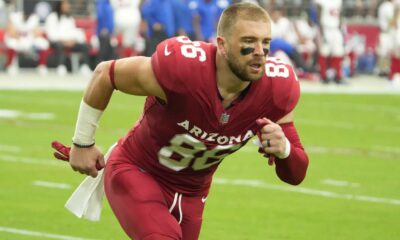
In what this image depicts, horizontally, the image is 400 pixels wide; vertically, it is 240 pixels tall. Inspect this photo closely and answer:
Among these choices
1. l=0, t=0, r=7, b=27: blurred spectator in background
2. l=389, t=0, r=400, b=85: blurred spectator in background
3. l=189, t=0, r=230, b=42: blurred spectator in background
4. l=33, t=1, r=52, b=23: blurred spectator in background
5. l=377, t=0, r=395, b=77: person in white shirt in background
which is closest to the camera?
l=389, t=0, r=400, b=85: blurred spectator in background

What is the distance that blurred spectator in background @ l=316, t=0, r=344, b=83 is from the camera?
24.1 m

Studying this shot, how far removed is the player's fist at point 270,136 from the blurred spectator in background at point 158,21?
1979 cm

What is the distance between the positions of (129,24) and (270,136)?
873 inches

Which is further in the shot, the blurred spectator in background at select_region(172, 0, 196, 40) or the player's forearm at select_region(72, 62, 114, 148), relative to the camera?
the blurred spectator in background at select_region(172, 0, 196, 40)

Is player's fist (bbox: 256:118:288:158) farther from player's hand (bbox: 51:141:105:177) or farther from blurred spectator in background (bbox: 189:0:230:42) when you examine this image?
blurred spectator in background (bbox: 189:0:230:42)

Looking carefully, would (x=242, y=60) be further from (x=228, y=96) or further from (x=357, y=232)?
(x=357, y=232)

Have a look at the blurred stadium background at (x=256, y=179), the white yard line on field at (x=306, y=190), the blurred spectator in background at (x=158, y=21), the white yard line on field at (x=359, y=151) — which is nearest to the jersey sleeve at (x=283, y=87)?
the blurred stadium background at (x=256, y=179)

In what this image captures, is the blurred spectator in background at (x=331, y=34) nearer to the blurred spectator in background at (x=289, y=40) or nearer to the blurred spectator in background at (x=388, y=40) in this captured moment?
the blurred spectator in background at (x=289, y=40)

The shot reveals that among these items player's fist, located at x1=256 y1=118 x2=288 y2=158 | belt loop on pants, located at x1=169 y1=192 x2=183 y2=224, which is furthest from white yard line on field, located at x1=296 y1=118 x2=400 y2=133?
player's fist, located at x1=256 y1=118 x2=288 y2=158

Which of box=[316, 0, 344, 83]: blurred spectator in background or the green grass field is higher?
the green grass field

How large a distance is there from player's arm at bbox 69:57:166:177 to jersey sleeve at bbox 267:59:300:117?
55 centimetres

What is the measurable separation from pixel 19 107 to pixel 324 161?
22.4 feet

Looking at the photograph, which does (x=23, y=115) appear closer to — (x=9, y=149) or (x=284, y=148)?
(x=9, y=149)

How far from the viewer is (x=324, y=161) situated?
12.4 m
